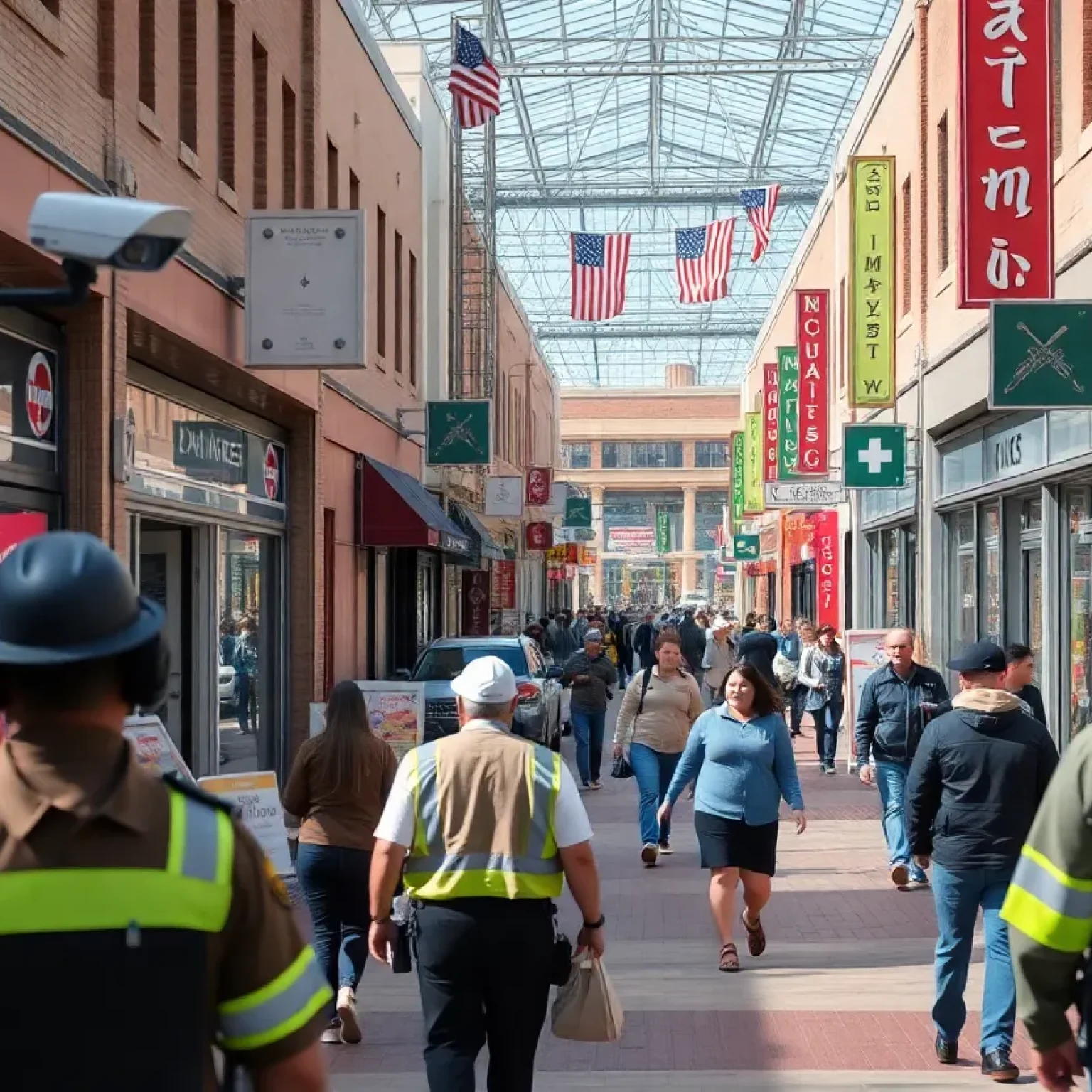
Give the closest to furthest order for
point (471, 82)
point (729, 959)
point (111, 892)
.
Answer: point (111, 892)
point (729, 959)
point (471, 82)

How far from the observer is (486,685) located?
586cm

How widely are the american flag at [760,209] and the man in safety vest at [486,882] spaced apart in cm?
3331

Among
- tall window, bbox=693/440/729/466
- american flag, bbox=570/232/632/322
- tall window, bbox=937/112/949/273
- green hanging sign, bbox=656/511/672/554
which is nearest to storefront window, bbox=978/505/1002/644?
tall window, bbox=937/112/949/273

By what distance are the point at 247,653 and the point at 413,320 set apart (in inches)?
414

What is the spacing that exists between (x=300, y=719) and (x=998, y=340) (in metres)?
8.91

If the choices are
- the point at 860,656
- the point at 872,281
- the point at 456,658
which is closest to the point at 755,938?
the point at 860,656

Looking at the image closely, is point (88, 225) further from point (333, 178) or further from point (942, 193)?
point (942, 193)

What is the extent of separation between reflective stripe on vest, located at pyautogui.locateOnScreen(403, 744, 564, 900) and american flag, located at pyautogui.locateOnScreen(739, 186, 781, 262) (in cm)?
3330

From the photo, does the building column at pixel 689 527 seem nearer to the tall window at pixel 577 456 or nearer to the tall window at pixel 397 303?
the tall window at pixel 577 456

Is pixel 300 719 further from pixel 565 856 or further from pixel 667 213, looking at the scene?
pixel 667 213

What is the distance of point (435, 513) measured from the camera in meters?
23.6

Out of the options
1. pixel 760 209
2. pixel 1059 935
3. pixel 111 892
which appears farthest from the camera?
pixel 760 209

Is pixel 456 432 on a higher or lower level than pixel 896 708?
higher

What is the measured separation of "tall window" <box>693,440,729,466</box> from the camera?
88812 mm
